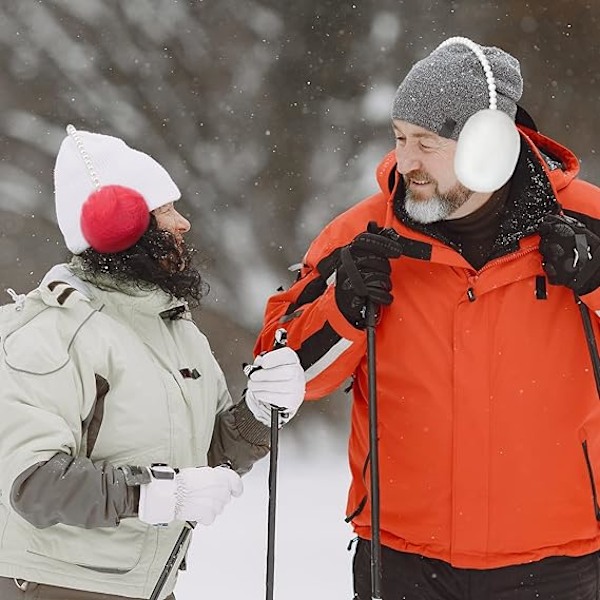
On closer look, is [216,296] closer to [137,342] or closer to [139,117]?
[139,117]

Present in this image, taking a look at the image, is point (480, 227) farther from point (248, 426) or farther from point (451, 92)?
point (248, 426)

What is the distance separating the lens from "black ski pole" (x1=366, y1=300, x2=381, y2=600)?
7.72 feet

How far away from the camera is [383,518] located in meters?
2.54

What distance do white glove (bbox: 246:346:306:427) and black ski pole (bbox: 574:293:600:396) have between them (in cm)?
66

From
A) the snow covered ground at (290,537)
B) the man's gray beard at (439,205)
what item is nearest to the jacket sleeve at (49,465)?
the man's gray beard at (439,205)

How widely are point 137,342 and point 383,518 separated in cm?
75

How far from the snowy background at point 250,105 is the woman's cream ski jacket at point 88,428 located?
4.67 m

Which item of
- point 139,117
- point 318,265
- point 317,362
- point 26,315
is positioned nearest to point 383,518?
point 317,362

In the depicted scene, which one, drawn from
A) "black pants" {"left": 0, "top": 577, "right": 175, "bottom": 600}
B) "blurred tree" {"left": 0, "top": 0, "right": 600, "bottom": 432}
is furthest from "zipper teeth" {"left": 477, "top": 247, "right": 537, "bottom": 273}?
"blurred tree" {"left": 0, "top": 0, "right": 600, "bottom": 432}

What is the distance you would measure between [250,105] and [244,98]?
7cm

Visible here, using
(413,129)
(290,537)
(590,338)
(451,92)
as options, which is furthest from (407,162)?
(290,537)

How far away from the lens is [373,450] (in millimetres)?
2367

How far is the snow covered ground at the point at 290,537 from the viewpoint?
16.4ft

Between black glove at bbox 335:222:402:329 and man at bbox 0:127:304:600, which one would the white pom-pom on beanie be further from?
black glove at bbox 335:222:402:329
